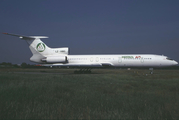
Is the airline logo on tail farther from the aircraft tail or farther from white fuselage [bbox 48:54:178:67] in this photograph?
white fuselage [bbox 48:54:178:67]

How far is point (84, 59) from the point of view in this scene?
25406 mm

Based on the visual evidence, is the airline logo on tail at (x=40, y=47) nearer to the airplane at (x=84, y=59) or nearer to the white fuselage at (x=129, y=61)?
the airplane at (x=84, y=59)

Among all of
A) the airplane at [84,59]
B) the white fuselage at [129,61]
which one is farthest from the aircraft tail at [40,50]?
the white fuselage at [129,61]

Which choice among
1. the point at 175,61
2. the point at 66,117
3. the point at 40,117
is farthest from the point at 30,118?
A: the point at 175,61

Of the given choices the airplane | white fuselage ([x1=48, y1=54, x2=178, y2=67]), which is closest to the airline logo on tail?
the airplane

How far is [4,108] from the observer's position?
4.19 meters

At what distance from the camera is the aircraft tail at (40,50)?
2446 cm

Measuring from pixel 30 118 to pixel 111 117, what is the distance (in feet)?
6.68

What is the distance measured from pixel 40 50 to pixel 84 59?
7457mm

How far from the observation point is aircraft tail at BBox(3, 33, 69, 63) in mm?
24458

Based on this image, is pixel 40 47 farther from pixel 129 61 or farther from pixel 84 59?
pixel 129 61

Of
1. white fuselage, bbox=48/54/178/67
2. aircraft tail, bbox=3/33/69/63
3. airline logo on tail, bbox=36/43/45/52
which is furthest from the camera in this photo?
airline logo on tail, bbox=36/43/45/52

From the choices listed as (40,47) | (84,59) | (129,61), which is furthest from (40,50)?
(129,61)

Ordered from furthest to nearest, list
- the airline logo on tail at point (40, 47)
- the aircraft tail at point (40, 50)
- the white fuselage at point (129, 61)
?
the airline logo on tail at point (40, 47) < the aircraft tail at point (40, 50) < the white fuselage at point (129, 61)
